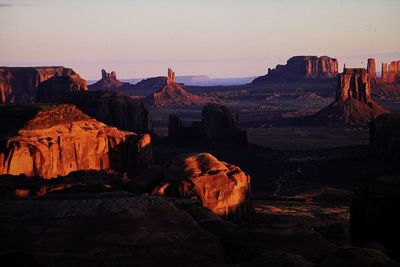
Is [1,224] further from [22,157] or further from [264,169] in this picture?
[264,169]

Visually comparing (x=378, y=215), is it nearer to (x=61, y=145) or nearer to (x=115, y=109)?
(x=61, y=145)

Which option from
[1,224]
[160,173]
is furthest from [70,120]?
[1,224]

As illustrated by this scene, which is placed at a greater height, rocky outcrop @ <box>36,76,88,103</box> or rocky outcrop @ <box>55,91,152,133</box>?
rocky outcrop @ <box>36,76,88,103</box>

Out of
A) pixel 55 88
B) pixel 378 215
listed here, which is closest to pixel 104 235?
pixel 378 215

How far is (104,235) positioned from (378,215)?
1662cm

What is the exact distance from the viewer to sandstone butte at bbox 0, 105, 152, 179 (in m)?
81.3

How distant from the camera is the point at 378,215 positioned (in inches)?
1640

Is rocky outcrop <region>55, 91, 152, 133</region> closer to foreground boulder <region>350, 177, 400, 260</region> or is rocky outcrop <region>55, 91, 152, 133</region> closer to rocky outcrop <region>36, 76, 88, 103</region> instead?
rocky outcrop <region>36, 76, 88, 103</region>

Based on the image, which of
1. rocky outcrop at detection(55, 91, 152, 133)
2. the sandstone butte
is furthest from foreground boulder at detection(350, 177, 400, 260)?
rocky outcrop at detection(55, 91, 152, 133)

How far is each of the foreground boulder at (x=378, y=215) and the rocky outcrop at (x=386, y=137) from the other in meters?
81.4

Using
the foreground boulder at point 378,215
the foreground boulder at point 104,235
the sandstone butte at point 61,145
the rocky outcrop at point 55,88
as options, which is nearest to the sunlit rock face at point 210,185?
the foreground boulder at point 378,215

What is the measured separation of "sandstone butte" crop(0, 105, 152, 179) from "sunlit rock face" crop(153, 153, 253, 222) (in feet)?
76.9

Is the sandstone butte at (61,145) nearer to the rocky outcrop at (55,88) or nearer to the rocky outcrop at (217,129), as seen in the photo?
the rocky outcrop at (217,129)

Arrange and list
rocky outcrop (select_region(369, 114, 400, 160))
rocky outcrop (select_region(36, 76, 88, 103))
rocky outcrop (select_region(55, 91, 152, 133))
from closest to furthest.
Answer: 1. rocky outcrop (select_region(369, 114, 400, 160))
2. rocky outcrop (select_region(55, 91, 152, 133))
3. rocky outcrop (select_region(36, 76, 88, 103))
